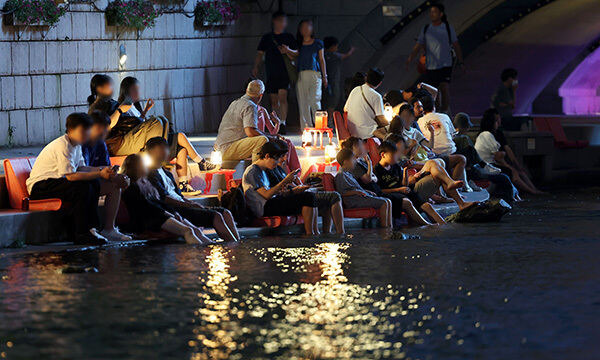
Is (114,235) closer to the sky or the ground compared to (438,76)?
closer to the ground

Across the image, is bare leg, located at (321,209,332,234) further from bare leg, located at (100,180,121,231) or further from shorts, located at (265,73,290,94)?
shorts, located at (265,73,290,94)

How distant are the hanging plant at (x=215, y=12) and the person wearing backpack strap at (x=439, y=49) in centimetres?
286

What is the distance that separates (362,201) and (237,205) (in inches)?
60.6

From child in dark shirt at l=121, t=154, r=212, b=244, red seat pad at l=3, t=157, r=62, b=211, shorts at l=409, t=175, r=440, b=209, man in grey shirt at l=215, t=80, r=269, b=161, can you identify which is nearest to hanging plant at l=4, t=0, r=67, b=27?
man in grey shirt at l=215, t=80, r=269, b=161

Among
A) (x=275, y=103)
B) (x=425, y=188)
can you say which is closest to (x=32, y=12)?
(x=275, y=103)

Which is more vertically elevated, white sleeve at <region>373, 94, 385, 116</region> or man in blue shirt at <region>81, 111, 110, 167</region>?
white sleeve at <region>373, 94, 385, 116</region>

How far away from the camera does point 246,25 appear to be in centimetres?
1933

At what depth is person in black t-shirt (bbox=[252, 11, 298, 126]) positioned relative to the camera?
18.1 meters

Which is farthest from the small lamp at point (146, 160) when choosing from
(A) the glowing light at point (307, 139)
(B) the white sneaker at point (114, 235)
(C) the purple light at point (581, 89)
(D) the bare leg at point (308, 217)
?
(C) the purple light at point (581, 89)

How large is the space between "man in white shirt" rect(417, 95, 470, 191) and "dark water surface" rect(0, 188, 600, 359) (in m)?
3.74

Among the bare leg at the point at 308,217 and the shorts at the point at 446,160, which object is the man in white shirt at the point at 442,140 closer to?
the shorts at the point at 446,160

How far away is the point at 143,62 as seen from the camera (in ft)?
55.6

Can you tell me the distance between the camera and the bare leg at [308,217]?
39.3 feet

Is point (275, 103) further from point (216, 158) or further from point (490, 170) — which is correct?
point (216, 158)
